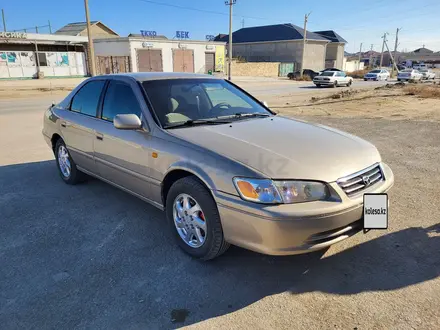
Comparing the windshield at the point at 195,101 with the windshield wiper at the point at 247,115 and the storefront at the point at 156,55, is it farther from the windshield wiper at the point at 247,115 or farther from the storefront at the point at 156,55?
the storefront at the point at 156,55

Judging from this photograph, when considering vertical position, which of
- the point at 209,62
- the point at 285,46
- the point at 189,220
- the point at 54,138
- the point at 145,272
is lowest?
the point at 145,272

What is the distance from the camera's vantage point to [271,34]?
210 feet

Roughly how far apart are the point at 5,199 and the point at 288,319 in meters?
3.93

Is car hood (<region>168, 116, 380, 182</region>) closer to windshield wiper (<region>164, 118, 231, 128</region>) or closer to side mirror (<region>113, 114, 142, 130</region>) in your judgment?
windshield wiper (<region>164, 118, 231, 128</region>)

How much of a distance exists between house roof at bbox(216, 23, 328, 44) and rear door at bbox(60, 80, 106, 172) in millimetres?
60498

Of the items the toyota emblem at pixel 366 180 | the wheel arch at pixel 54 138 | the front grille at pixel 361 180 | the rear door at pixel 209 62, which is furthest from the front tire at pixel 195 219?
the rear door at pixel 209 62

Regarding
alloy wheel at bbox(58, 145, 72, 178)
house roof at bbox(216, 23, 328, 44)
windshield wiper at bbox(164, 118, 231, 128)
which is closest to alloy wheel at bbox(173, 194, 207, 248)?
windshield wiper at bbox(164, 118, 231, 128)

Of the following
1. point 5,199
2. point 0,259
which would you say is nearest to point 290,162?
point 0,259

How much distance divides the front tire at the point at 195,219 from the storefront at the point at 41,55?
35.2 m

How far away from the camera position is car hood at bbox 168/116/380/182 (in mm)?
2691

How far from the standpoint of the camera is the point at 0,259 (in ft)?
10.4

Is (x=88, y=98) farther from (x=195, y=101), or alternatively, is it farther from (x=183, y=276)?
(x=183, y=276)

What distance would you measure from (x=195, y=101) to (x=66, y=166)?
2.40 meters

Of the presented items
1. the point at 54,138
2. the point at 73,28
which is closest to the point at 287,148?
the point at 54,138
